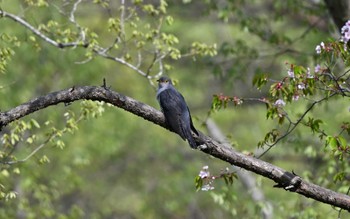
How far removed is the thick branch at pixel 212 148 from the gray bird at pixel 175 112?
0.17 metres

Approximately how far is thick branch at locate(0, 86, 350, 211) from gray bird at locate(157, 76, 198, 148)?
0.17 m

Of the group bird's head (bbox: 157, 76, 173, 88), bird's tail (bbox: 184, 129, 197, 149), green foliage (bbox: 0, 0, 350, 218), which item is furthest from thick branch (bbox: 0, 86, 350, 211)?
bird's head (bbox: 157, 76, 173, 88)

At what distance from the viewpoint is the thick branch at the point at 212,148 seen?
6.32m

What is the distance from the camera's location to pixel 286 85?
6684mm

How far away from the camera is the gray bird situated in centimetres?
679

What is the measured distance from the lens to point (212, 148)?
6.51m

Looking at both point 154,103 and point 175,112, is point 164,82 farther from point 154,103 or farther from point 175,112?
point 154,103

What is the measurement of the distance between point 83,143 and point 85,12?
4.43m

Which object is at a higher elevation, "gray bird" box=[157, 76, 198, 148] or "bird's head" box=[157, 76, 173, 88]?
"bird's head" box=[157, 76, 173, 88]

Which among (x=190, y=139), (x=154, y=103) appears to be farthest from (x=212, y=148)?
(x=154, y=103)

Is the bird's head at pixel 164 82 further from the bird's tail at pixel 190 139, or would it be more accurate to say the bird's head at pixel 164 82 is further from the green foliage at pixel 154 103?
the bird's tail at pixel 190 139

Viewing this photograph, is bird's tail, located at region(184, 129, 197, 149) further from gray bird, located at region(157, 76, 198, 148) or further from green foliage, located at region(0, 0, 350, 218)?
green foliage, located at region(0, 0, 350, 218)

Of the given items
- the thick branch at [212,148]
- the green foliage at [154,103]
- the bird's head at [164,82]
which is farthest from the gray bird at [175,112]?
the green foliage at [154,103]

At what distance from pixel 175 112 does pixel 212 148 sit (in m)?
0.85
